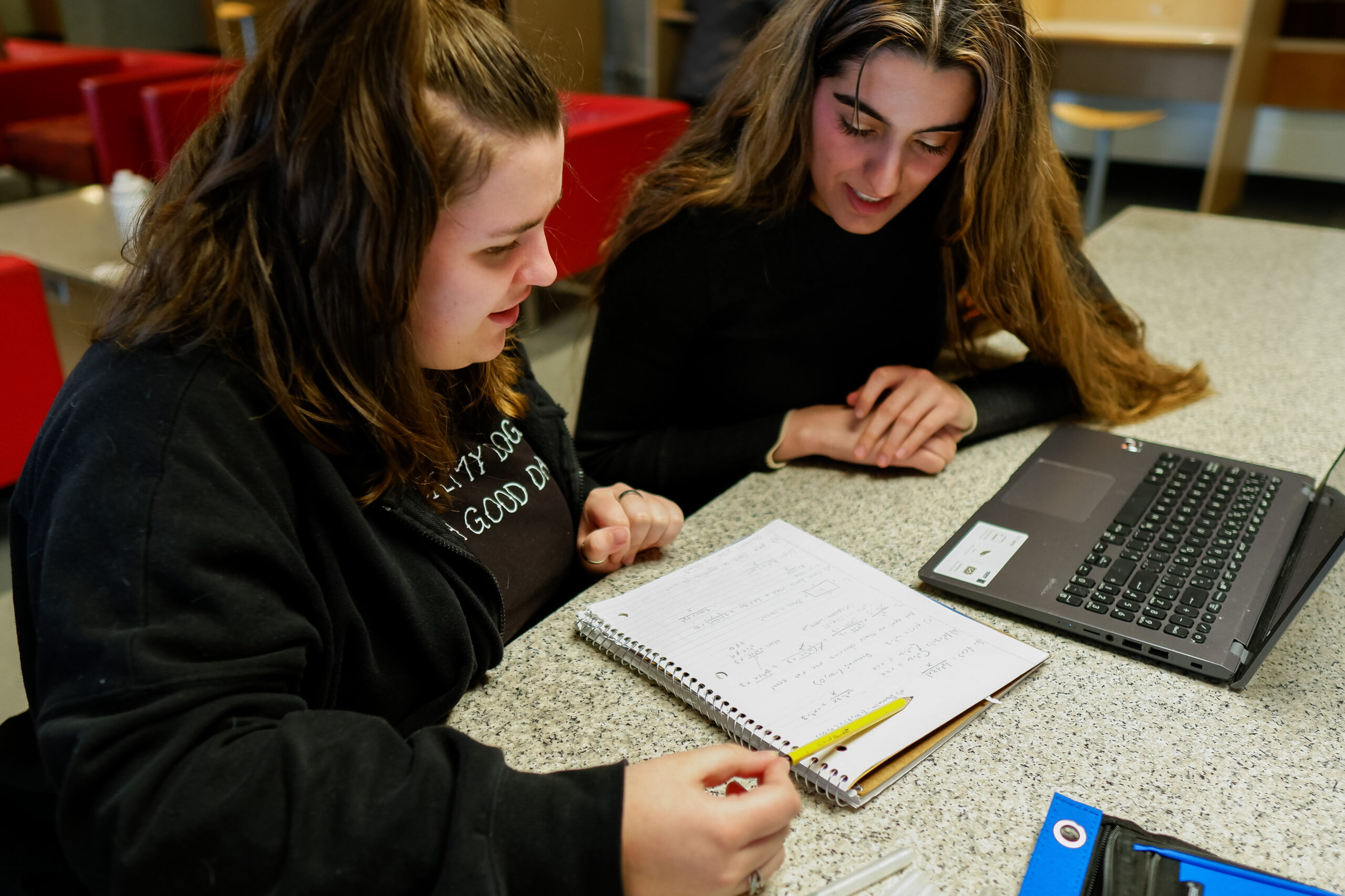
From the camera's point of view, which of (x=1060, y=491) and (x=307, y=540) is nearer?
(x=307, y=540)

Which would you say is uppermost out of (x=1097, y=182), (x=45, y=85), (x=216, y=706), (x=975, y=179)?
(x=975, y=179)

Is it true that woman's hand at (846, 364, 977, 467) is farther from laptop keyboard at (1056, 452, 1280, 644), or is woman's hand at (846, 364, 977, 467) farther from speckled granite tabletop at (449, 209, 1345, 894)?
laptop keyboard at (1056, 452, 1280, 644)

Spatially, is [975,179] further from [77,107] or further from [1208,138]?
[77,107]

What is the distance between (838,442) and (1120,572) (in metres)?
0.34

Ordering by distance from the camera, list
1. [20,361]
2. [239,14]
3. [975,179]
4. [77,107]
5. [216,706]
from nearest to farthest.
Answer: [216,706] → [975,179] → [20,361] → [77,107] → [239,14]

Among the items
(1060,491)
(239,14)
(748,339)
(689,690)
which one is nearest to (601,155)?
(748,339)

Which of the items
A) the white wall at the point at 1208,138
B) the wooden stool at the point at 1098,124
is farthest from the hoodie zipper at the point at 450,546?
the white wall at the point at 1208,138

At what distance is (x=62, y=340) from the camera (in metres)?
3.24

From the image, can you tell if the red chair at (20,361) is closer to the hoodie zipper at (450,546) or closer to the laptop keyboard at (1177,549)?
the hoodie zipper at (450,546)

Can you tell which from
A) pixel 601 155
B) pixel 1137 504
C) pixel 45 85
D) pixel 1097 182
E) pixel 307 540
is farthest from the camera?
pixel 45 85

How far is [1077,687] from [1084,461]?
0.39 m

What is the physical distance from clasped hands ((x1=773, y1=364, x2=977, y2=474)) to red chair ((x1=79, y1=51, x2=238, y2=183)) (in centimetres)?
372

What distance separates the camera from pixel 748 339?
1232 millimetres

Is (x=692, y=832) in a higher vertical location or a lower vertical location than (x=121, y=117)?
higher
